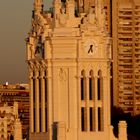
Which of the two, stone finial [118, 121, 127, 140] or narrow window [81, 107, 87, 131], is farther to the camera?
stone finial [118, 121, 127, 140]

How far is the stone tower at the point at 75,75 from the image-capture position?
26.3 meters

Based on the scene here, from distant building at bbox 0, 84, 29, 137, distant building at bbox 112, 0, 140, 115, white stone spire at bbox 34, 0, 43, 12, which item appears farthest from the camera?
distant building at bbox 0, 84, 29, 137

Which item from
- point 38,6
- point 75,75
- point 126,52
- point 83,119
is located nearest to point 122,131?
point 83,119

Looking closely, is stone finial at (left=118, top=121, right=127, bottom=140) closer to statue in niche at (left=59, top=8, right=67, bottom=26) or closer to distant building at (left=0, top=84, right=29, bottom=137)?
statue in niche at (left=59, top=8, right=67, bottom=26)

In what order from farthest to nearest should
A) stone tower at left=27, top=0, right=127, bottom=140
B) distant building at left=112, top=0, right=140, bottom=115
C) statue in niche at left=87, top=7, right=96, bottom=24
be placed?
distant building at left=112, top=0, right=140, bottom=115 < statue in niche at left=87, top=7, right=96, bottom=24 < stone tower at left=27, top=0, right=127, bottom=140

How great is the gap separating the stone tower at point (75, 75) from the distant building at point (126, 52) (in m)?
65.8

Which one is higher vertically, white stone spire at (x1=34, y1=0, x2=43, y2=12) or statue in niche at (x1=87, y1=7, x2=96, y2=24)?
white stone spire at (x1=34, y1=0, x2=43, y2=12)

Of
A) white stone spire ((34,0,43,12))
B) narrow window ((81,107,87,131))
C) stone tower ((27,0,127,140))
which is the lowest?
narrow window ((81,107,87,131))

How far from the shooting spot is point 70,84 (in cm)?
2638

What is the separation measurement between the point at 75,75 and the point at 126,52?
7173 cm

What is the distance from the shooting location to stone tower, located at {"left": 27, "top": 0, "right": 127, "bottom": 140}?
86.4 feet

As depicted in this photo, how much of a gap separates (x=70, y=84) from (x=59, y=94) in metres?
0.39

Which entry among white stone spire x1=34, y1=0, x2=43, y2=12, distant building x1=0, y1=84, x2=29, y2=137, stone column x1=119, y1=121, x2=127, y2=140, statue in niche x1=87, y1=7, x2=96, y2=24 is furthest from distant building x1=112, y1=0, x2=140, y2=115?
statue in niche x1=87, y1=7, x2=96, y2=24

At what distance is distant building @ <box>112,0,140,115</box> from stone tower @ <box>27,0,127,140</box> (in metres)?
65.8
